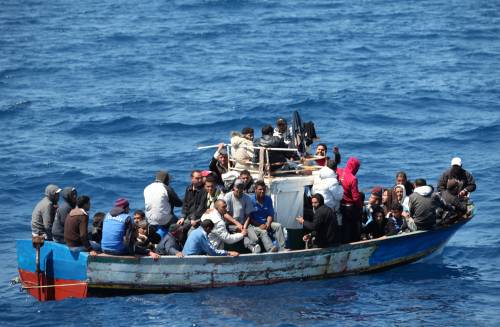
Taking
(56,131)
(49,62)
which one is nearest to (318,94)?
(56,131)

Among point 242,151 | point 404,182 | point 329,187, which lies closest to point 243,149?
point 242,151

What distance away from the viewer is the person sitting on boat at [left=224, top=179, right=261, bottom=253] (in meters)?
21.8

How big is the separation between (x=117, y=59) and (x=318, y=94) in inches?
487

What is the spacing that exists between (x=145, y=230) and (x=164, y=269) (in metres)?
0.99

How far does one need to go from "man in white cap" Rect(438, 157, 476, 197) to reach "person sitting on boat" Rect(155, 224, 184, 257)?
21.6 ft

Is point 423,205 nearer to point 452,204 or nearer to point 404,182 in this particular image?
point 404,182

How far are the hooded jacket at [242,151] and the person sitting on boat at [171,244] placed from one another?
2.07 metres

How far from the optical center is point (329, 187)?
22.2 metres

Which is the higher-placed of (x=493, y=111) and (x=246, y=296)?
(x=493, y=111)

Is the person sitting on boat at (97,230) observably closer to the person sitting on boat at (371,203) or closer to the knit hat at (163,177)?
the knit hat at (163,177)

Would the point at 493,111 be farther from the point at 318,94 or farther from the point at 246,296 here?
the point at 246,296

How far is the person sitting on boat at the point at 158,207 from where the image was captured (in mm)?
22234

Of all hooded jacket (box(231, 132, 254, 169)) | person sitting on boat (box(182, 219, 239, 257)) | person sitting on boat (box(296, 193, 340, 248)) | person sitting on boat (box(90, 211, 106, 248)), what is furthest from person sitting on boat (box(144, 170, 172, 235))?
person sitting on boat (box(296, 193, 340, 248))

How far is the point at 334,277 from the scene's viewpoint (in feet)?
75.1
